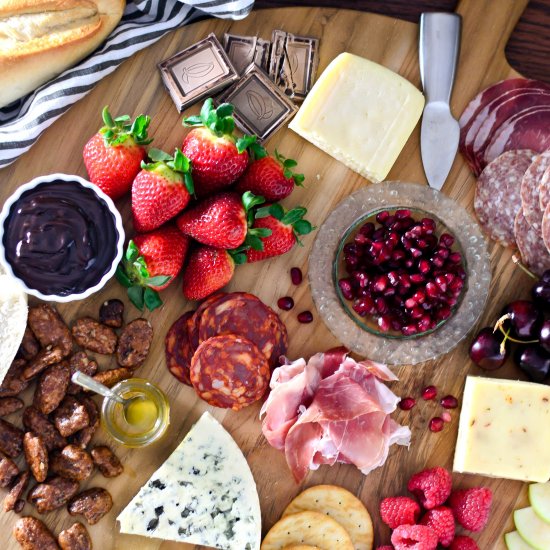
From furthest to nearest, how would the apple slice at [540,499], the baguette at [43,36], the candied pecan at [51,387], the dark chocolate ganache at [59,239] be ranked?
the apple slice at [540,499] < the candied pecan at [51,387] < the baguette at [43,36] < the dark chocolate ganache at [59,239]

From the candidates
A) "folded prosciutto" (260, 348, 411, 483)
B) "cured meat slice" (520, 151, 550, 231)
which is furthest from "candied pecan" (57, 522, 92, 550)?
"cured meat slice" (520, 151, 550, 231)

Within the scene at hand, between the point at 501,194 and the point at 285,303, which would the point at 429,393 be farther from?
the point at 501,194

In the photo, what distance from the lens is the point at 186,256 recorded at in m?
2.38

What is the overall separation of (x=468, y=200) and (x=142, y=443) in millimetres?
1315

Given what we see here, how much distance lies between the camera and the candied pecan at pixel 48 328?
2.34 meters

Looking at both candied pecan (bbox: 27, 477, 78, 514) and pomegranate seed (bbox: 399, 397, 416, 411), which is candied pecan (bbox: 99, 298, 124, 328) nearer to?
candied pecan (bbox: 27, 477, 78, 514)

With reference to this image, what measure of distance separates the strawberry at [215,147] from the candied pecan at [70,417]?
2.65ft

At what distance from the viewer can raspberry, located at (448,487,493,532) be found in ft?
7.81

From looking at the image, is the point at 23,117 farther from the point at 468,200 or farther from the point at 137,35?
the point at 468,200

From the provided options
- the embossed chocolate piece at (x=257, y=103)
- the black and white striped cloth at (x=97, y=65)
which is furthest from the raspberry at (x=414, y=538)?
the black and white striped cloth at (x=97, y=65)

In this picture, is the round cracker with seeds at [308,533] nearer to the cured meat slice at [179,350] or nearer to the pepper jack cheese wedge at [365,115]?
the cured meat slice at [179,350]

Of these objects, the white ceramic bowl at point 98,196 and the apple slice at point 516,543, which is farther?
the apple slice at point 516,543

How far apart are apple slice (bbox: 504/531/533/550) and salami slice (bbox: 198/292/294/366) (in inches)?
38.1

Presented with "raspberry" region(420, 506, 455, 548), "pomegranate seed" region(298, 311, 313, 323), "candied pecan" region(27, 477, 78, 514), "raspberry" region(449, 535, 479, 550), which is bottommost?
"raspberry" region(449, 535, 479, 550)
